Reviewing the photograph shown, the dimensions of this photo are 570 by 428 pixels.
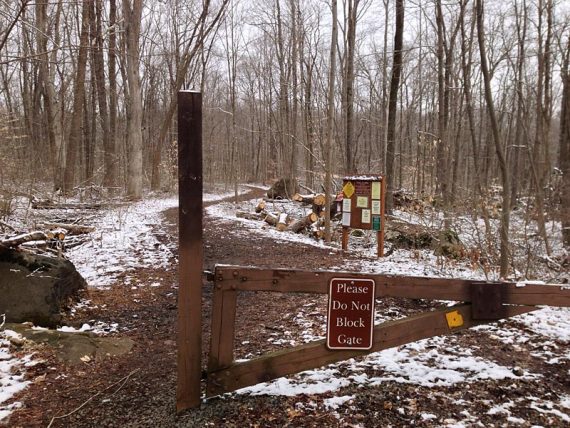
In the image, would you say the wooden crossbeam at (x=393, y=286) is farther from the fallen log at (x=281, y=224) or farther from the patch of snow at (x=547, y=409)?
the fallen log at (x=281, y=224)

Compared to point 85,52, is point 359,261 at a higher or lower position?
lower

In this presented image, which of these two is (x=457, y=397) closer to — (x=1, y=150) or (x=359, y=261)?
(x=359, y=261)

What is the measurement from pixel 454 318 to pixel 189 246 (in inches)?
85.9

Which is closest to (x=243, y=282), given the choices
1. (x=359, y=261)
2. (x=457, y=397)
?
(x=457, y=397)

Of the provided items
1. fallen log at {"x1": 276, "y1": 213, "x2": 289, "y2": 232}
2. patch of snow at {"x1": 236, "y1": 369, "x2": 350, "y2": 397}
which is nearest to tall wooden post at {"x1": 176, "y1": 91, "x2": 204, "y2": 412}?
patch of snow at {"x1": 236, "y1": 369, "x2": 350, "y2": 397}

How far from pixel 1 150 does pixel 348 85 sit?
9.95 m

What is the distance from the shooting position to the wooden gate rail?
9.96ft

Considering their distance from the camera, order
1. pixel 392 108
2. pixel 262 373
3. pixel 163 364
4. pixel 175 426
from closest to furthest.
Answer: pixel 175 426 → pixel 262 373 → pixel 163 364 → pixel 392 108

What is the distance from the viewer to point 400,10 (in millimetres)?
11492

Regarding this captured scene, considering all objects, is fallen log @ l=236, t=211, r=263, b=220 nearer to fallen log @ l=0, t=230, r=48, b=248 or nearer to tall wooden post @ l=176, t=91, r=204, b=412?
fallen log @ l=0, t=230, r=48, b=248

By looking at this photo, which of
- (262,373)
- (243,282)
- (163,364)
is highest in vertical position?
(243,282)

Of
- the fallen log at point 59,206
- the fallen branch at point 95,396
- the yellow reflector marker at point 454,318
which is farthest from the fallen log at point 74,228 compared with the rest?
the yellow reflector marker at point 454,318

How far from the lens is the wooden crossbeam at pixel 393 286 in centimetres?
302

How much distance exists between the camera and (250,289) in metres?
3.00
